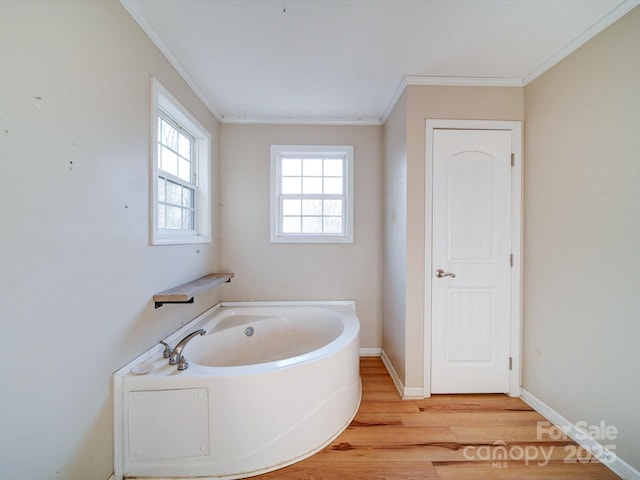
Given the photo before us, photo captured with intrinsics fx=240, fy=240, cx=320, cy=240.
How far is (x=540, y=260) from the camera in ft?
5.65

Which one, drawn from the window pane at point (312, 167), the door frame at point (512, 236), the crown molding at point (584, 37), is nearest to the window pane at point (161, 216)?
the window pane at point (312, 167)

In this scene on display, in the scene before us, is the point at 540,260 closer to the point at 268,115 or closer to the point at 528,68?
the point at 528,68

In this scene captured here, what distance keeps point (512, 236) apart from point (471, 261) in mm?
367

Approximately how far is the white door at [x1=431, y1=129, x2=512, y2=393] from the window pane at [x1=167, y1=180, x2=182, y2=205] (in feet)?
6.65

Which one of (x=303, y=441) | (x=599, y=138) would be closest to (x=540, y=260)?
(x=599, y=138)

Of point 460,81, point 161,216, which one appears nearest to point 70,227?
point 161,216

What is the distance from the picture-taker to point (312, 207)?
265cm

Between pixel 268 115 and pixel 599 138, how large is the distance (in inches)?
96.9

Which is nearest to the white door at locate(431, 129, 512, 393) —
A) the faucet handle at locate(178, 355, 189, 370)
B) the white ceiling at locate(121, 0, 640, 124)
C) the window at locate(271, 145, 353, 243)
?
the white ceiling at locate(121, 0, 640, 124)

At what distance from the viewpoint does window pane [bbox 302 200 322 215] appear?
264cm

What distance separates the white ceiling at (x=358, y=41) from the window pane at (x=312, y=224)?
45.6 inches

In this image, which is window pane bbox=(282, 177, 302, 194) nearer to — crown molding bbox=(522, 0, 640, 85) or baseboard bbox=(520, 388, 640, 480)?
crown molding bbox=(522, 0, 640, 85)

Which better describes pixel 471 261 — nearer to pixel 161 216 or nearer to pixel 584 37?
pixel 584 37

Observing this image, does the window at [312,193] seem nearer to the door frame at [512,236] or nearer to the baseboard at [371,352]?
the door frame at [512,236]
